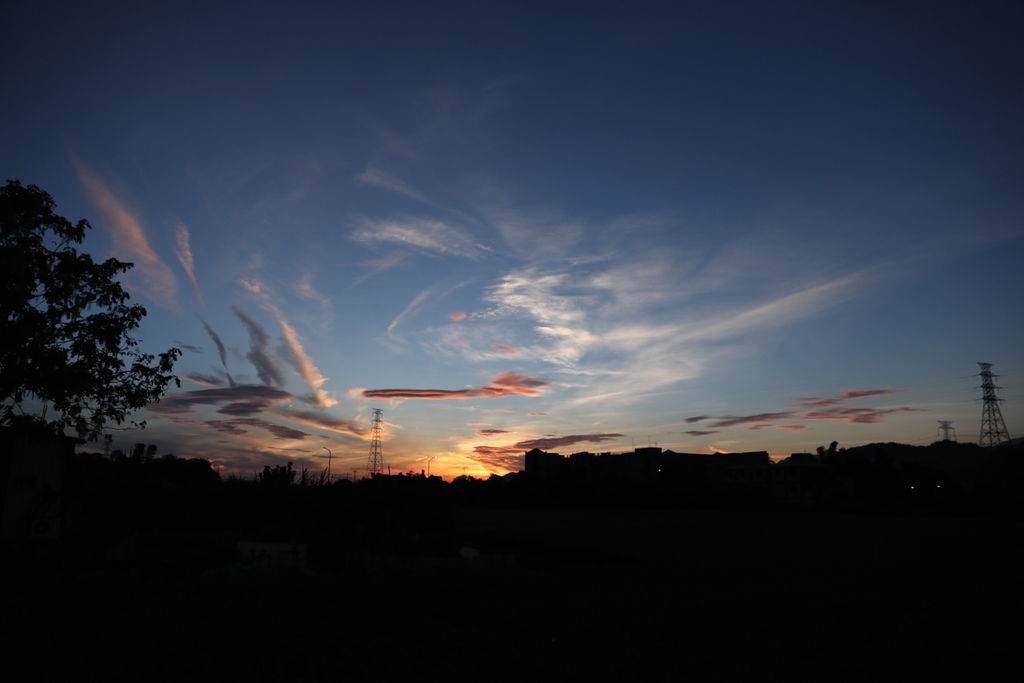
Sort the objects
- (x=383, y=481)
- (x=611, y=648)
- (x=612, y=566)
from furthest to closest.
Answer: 1. (x=383, y=481)
2. (x=612, y=566)
3. (x=611, y=648)

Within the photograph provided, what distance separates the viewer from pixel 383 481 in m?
19.0

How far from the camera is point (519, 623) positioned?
8.92m

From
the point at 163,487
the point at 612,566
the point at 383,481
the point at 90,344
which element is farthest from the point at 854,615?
the point at 90,344

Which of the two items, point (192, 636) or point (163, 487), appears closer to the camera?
point (192, 636)

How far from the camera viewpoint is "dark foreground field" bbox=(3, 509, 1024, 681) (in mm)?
6734

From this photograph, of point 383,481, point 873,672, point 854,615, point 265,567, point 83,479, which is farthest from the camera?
point 383,481

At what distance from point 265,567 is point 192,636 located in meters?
5.42

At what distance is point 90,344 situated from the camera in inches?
619

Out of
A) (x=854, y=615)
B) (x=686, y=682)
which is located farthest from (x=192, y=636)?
(x=854, y=615)

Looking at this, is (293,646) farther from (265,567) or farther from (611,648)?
(265,567)

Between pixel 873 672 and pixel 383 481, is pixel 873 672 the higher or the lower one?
the lower one

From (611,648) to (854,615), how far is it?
16.4 ft

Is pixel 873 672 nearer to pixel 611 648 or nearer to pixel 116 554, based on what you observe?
pixel 611 648

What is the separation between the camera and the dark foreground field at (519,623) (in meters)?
6.73
